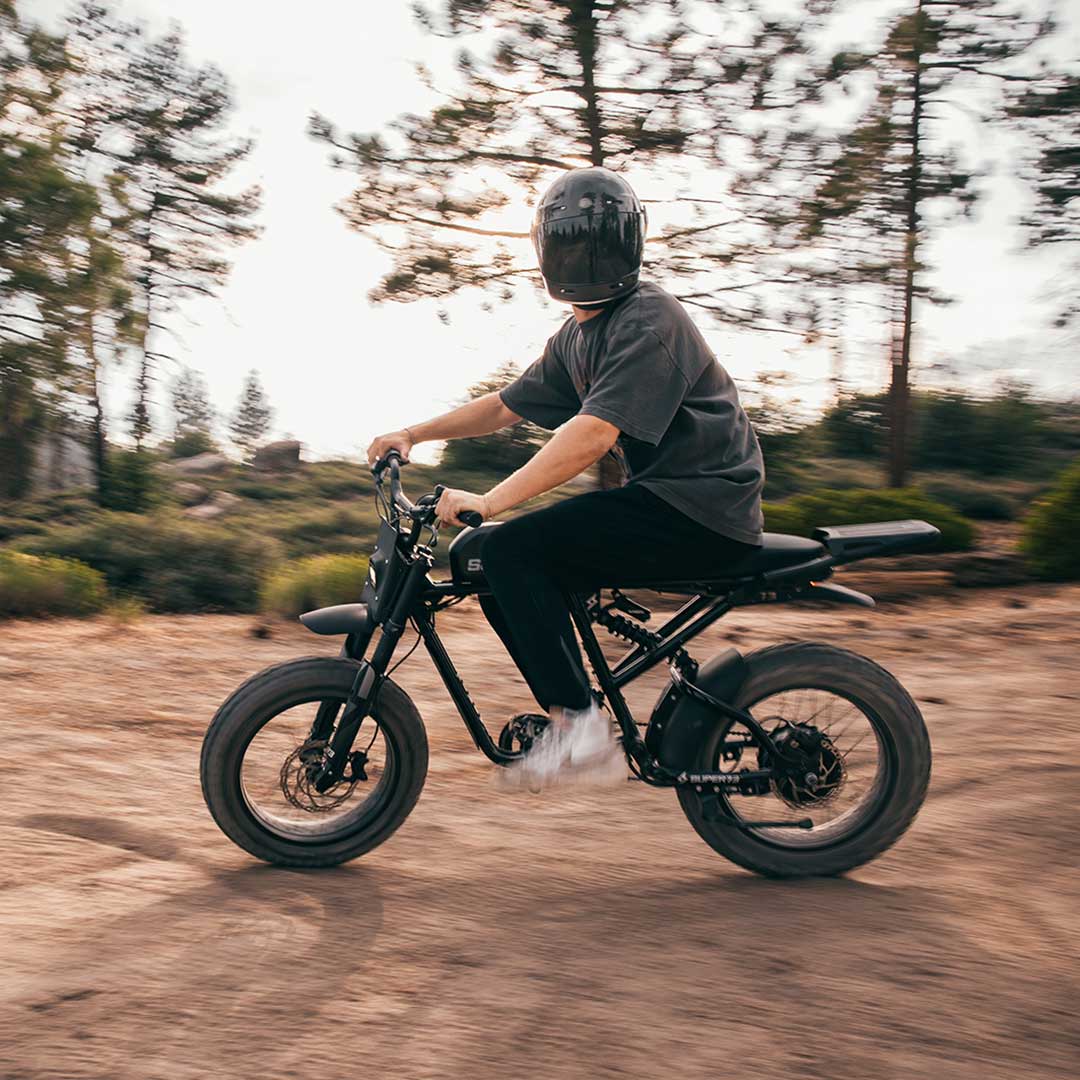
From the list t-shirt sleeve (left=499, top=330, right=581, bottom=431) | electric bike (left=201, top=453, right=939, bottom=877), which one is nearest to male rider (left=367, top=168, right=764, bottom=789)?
electric bike (left=201, top=453, right=939, bottom=877)

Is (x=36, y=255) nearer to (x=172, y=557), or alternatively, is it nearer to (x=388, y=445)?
(x=172, y=557)

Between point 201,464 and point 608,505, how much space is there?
23.5m

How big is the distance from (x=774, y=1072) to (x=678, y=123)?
37.5ft

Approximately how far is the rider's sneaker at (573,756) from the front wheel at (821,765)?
36cm

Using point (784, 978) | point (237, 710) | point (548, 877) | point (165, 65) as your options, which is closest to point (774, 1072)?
point (784, 978)

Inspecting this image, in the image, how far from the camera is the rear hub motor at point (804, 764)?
385cm

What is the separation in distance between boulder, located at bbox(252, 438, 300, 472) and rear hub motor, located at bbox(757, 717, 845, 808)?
23.0 metres

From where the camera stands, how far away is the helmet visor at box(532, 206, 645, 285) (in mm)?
3617

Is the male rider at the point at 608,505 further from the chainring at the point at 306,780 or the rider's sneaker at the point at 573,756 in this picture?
the chainring at the point at 306,780

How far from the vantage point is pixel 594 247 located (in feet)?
11.8

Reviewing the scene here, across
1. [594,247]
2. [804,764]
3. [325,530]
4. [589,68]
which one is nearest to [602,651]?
[804,764]

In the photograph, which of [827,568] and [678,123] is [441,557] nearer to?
[678,123]

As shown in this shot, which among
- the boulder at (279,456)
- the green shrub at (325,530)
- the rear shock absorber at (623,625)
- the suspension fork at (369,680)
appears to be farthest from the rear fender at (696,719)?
the boulder at (279,456)

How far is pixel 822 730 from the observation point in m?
3.87
